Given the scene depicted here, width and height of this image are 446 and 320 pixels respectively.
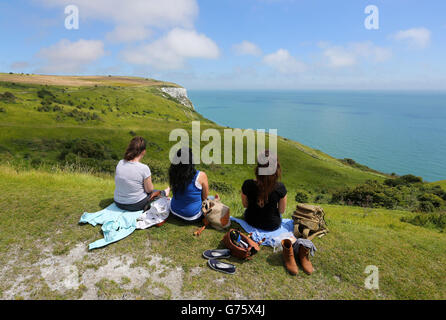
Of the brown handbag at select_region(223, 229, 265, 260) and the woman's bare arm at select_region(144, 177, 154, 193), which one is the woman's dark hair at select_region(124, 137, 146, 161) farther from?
the brown handbag at select_region(223, 229, 265, 260)

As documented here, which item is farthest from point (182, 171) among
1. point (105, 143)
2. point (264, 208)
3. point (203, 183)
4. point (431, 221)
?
point (105, 143)

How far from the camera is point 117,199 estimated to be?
6863 mm

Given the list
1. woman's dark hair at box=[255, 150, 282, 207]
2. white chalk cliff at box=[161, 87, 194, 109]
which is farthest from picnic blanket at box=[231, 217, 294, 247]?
white chalk cliff at box=[161, 87, 194, 109]

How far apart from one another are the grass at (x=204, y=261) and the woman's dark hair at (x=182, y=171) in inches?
56.0

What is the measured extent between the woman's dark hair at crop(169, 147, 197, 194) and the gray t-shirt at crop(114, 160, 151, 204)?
3.69 ft

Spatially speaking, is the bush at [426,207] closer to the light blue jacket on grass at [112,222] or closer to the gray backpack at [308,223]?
the gray backpack at [308,223]

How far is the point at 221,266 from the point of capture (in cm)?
492

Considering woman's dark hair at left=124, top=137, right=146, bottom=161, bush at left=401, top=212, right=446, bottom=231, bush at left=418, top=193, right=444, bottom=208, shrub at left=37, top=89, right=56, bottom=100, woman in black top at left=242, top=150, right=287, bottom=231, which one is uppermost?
shrub at left=37, top=89, right=56, bottom=100

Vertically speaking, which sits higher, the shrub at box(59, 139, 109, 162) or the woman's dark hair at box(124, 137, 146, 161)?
the woman's dark hair at box(124, 137, 146, 161)

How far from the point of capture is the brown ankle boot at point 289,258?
493cm

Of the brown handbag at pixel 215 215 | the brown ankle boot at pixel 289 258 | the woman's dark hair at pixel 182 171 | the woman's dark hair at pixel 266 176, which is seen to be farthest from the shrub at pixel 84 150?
the brown ankle boot at pixel 289 258

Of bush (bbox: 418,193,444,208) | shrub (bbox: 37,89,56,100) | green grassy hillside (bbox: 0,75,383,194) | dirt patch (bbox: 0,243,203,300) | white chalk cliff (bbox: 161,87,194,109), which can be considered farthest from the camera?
white chalk cliff (bbox: 161,87,194,109)

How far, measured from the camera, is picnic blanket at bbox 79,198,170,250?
585 cm
